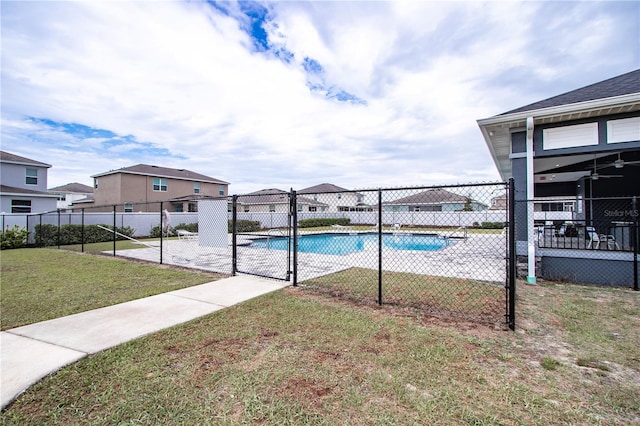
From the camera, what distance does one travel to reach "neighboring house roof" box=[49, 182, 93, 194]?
4010 cm

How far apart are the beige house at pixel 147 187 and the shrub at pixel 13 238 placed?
8.50m

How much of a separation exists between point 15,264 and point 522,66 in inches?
646

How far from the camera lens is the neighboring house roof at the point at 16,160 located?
61.5 ft

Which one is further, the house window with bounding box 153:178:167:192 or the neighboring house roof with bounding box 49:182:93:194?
the neighboring house roof with bounding box 49:182:93:194

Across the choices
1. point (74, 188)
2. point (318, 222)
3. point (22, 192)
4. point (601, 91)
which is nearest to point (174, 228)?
point (22, 192)

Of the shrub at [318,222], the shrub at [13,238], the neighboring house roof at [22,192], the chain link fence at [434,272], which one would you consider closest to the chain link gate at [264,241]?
the chain link fence at [434,272]

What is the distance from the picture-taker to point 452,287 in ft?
18.3

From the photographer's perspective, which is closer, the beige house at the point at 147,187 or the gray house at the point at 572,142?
the gray house at the point at 572,142

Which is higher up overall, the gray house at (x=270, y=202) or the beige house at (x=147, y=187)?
the beige house at (x=147, y=187)

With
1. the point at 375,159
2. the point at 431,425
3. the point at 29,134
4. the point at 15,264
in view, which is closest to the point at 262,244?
the point at 15,264

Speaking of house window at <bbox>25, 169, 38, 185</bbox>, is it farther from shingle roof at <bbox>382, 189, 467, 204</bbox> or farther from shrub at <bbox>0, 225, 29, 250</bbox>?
shingle roof at <bbox>382, 189, 467, 204</bbox>

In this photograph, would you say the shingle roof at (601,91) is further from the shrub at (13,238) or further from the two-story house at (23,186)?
the two-story house at (23,186)

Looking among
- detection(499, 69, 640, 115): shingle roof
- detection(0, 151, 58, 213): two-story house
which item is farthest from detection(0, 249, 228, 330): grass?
detection(0, 151, 58, 213): two-story house

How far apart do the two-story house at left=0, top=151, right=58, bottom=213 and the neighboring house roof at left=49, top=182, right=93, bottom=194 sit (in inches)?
892
